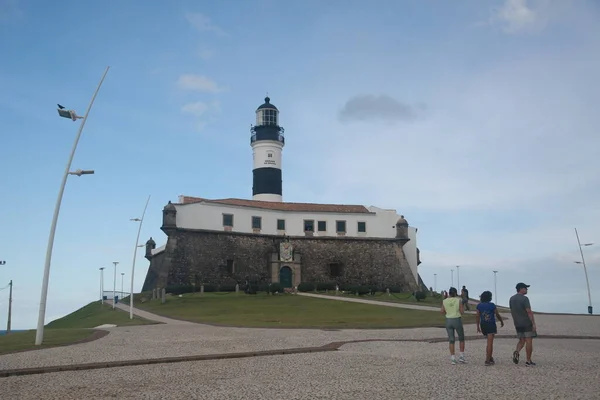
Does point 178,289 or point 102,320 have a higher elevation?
point 178,289

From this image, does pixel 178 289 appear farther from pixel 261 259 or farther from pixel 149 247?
pixel 149 247

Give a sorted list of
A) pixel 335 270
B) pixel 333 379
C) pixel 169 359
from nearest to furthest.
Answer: pixel 333 379 < pixel 169 359 < pixel 335 270

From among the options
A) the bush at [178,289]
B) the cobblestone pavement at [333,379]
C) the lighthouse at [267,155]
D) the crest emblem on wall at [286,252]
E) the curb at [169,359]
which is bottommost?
the cobblestone pavement at [333,379]

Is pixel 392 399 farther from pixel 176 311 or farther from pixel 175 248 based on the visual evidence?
pixel 175 248

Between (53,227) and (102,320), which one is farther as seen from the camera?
(102,320)

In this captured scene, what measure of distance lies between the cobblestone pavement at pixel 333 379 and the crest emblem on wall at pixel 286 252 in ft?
139

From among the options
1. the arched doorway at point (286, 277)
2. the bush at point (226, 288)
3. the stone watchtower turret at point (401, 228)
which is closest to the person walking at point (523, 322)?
the bush at point (226, 288)

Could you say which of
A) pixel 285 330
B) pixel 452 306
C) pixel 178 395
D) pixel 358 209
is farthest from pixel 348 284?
pixel 178 395

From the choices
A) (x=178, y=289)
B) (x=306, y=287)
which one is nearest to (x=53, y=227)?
(x=178, y=289)

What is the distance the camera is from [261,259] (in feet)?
186

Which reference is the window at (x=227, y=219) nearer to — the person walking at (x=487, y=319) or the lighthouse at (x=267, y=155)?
the lighthouse at (x=267, y=155)

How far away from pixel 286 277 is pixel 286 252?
2.63m

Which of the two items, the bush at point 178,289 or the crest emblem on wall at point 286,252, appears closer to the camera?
the bush at point 178,289

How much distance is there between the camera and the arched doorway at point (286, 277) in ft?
188
